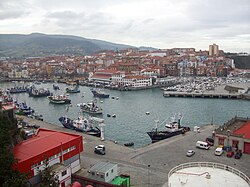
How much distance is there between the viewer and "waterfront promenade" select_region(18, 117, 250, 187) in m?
8.24

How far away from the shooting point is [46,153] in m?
7.68

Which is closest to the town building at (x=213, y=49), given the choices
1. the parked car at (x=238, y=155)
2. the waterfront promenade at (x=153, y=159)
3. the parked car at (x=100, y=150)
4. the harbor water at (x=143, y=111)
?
the harbor water at (x=143, y=111)

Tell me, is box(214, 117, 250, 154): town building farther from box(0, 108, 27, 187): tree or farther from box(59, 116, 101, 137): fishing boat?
box(0, 108, 27, 187): tree

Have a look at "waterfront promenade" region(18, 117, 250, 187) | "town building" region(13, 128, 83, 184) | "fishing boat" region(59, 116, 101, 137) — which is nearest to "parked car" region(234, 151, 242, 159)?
"waterfront promenade" region(18, 117, 250, 187)

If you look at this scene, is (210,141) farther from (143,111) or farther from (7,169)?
(143,111)

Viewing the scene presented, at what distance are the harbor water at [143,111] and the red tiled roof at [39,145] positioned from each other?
4.92 metres

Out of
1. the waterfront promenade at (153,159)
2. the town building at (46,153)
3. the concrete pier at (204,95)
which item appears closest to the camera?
the town building at (46,153)

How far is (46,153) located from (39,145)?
20.3 inches

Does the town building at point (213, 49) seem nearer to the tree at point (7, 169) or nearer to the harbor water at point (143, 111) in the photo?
the harbor water at point (143, 111)

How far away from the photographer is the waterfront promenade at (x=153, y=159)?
27.0ft

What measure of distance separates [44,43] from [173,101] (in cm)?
13708

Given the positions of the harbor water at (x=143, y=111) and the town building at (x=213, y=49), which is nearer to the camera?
the harbor water at (x=143, y=111)

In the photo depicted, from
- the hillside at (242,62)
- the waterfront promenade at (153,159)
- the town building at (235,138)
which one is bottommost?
the waterfront promenade at (153,159)

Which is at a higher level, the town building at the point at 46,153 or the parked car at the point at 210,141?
the town building at the point at 46,153
